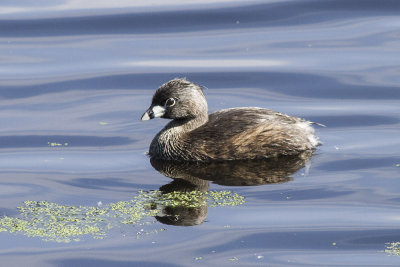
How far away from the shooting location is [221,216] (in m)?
8.92

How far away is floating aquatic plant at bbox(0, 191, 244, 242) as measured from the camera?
8.59 metres

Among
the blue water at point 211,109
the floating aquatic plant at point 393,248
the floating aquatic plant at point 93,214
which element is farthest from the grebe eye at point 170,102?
the floating aquatic plant at point 393,248

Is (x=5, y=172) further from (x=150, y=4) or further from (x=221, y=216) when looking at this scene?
(x=150, y=4)

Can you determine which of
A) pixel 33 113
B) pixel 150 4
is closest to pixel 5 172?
pixel 33 113

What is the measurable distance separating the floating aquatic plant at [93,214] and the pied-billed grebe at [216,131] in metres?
1.33

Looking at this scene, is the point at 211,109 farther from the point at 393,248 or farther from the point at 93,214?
the point at 393,248

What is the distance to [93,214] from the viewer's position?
8.98 meters

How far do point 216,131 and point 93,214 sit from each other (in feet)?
7.84

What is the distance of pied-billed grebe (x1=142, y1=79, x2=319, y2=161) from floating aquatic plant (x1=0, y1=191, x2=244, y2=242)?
1333 mm

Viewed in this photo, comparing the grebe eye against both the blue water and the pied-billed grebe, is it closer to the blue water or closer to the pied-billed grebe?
the pied-billed grebe

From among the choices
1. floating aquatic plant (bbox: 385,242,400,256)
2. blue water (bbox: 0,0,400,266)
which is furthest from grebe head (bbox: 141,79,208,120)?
floating aquatic plant (bbox: 385,242,400,256)

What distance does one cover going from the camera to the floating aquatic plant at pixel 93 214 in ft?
28.2

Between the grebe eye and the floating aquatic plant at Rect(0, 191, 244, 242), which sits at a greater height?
the grebe eye

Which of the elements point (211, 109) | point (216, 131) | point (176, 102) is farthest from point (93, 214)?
point (211, 109)
